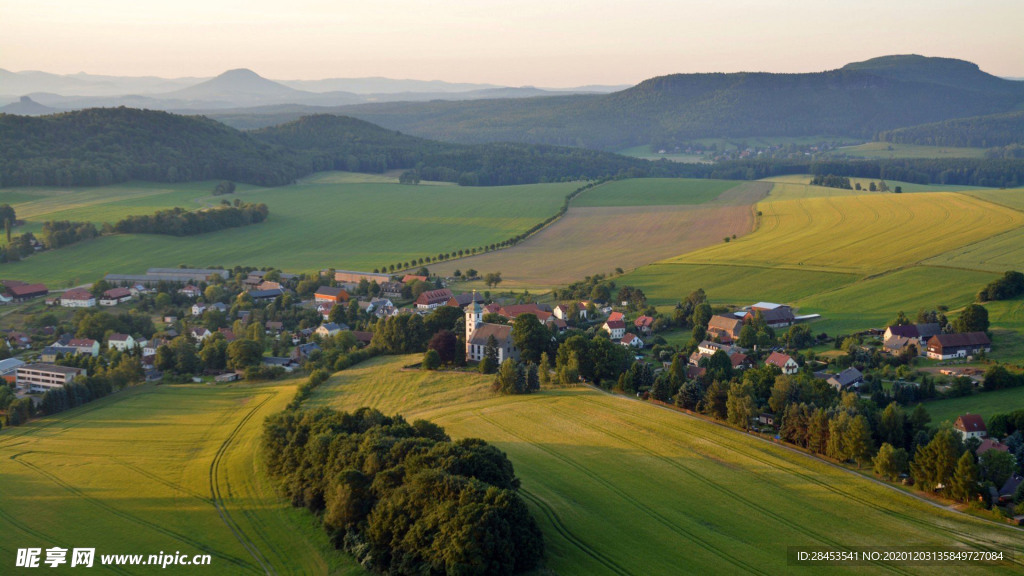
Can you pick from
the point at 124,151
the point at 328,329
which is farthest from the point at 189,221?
the point at 328,329

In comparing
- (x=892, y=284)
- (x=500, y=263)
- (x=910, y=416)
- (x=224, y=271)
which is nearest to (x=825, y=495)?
(x=910, y=416)

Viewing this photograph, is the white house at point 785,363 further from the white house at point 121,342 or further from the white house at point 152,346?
the white house at point 121,342

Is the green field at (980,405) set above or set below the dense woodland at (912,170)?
below

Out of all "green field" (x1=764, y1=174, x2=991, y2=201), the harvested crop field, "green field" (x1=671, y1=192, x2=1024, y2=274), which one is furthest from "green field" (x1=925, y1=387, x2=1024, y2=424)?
"green field" (x1=764, y1=174, x2=991, y2=201)

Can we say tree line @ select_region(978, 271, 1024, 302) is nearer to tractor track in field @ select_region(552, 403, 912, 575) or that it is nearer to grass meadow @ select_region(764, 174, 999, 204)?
tractor track in field @ select_region(552, 403, 912, 575)

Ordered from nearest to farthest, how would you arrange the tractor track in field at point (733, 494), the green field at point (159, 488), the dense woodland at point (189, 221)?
the tractor track in field at point (733, 494) → the green field at point (159, 488) → the dense woodland at point (189, 221)

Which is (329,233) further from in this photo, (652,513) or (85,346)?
(652,513)

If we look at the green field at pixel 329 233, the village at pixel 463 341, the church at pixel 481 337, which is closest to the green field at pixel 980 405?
the village at pixel 463 341
